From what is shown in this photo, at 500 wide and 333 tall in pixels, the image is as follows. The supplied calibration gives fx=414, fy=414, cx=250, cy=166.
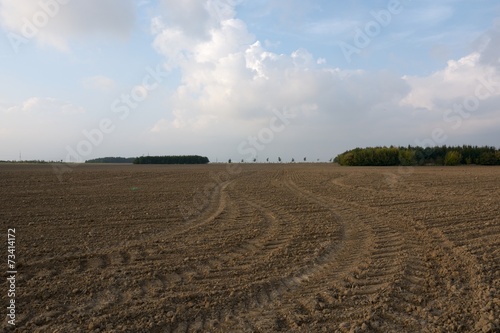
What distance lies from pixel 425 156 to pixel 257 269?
143 feet

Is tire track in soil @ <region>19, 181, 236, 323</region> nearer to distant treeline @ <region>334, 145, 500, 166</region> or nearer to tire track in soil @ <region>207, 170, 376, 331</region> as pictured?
tire track in soil @ <region>207, 170, 376, 331</region>

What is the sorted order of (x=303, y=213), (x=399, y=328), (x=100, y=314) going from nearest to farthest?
1. (x=399, y=328)
2. (x=100, y=314)
3. (x=303, y=213)

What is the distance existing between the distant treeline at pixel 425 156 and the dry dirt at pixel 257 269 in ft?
111

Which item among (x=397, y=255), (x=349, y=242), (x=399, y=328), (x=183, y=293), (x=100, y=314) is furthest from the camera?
(x=349, y=242)

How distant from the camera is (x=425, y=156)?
44719 millimetres

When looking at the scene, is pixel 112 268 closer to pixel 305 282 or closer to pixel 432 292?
pixel 305 282

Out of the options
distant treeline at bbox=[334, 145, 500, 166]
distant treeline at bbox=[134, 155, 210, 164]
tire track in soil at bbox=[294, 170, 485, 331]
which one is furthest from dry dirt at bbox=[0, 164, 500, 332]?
distant treeline at bbox=[134, 155, 210, 164]

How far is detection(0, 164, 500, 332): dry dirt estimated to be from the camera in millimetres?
4043

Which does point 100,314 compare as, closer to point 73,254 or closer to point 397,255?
point 73,254

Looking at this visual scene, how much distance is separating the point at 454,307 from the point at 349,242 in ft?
9.65

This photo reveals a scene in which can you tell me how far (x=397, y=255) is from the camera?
20.4ft

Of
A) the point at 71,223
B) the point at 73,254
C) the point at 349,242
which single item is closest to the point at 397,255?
the point at 349,242

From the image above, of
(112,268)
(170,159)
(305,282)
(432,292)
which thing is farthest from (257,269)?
(170,159)

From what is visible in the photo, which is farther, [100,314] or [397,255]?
[397,255]
